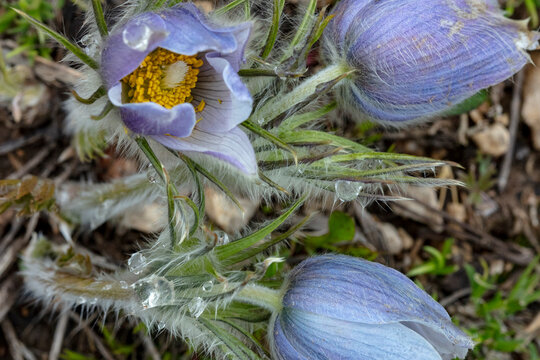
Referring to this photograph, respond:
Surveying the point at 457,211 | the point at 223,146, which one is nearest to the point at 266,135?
the point at 223,146

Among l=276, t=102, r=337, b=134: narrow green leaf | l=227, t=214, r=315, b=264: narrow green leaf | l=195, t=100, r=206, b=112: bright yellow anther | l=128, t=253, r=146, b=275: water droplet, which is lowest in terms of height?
l=128, t=253, r=146, b=275: water droplet

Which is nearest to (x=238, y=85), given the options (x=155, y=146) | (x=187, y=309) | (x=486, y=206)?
(x=155, y=146)

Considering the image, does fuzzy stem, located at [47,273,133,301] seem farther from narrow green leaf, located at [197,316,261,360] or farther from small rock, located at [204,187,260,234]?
small rock, located at [204,187,260,234]

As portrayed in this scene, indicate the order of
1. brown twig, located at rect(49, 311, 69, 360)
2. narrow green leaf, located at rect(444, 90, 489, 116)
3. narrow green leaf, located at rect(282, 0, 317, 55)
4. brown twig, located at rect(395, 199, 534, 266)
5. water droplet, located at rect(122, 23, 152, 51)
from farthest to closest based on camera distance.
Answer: brown twig, located at rect(395, 199, 534, 266) → brown twig, located at rect(49, 311, 69, 360) → narrow green leaf, located at rect(444, 90, 489, 116) → narrow green leaf, located at rect(282, 0, 317, 55) → water droplet, located at rect(122, 23, 152, 51)

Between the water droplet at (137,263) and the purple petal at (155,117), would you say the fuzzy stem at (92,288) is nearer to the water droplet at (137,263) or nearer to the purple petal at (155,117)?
the water droplet at (137,263)

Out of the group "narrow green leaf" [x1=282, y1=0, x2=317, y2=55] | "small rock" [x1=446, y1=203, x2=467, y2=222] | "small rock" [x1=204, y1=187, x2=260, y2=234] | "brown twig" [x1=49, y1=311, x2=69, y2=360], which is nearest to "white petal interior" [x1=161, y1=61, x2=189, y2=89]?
"narrow green leaf" [x1=282, y1=0, x2=317, y2=55]

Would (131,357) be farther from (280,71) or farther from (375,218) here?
(280,71)
